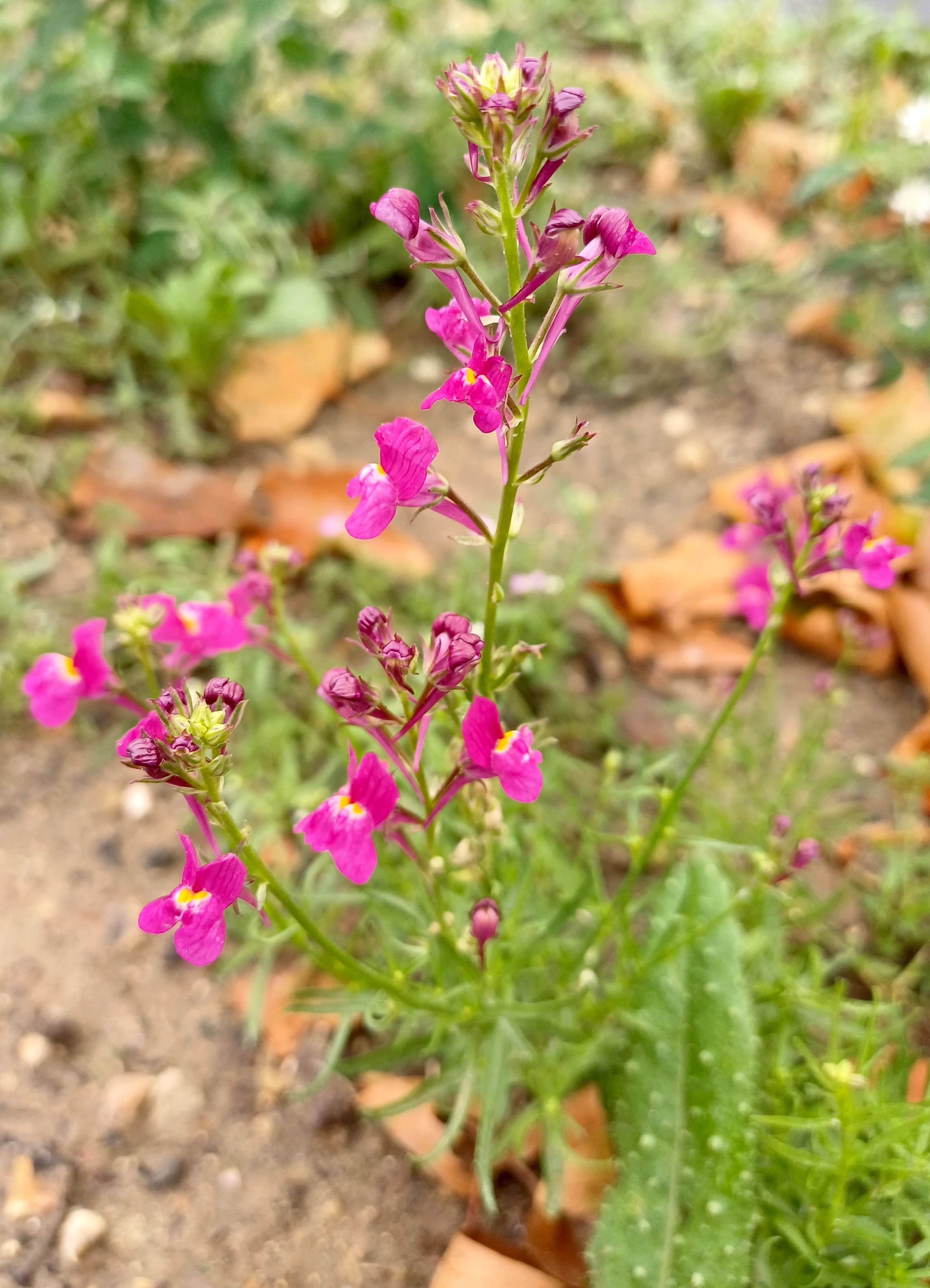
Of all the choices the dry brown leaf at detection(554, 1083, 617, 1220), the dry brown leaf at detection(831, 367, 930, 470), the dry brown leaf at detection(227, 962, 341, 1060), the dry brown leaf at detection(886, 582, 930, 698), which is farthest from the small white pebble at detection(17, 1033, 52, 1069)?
the dry brown leaf at detection(831, 367, 930, 470)

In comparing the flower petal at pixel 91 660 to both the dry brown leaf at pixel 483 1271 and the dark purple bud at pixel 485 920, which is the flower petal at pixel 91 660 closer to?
the dark purple bud at pixel 485 920

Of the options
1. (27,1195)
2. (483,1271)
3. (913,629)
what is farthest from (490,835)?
(913,629)

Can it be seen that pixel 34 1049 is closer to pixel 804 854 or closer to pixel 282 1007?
pixel 282 1007

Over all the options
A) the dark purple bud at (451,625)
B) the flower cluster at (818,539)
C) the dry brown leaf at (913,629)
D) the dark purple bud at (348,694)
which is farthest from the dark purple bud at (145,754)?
the dry brown leaf at (913,629)

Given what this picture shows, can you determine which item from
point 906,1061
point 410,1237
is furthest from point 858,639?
point 410,1237

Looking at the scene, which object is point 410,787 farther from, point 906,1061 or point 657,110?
point 657,110

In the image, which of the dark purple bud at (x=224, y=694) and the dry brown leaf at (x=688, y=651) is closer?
the dark purple bud at (x=224, y=694)

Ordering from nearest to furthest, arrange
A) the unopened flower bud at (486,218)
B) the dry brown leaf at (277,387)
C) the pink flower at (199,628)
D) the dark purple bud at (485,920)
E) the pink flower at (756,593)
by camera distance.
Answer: the unopened flower bud at (486,218), the dark purple bud at (485,920), the pink flower at (199,628), the pink flower at (756,593), the dry brown leaf at (277,387)
